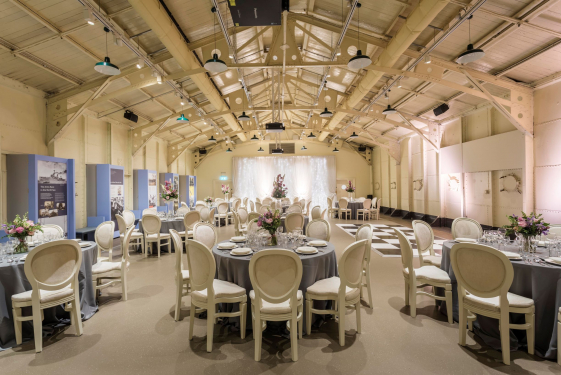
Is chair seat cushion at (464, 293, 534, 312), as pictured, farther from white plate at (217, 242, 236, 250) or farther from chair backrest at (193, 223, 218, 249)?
chair backrest at (193, 223, 218, 249)

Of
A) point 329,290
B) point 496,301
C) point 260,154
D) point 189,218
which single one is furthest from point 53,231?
point 260,154

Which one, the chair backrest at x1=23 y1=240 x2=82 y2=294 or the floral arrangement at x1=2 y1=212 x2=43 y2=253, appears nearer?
the chair backrest at x1=23 y1=240 x2=82 y2=294

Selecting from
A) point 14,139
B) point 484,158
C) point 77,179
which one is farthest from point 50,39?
point 484,158

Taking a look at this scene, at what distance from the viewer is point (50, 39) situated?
16.3ft

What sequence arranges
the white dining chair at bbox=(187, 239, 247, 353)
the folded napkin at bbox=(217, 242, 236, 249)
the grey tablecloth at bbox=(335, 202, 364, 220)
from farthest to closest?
the grey tablecloth at bbox=(335, 202, 364, 220), the folded napkin at bbox=(217, 242, 236, 249), the white dining chair at bbox=(187, 239, 247, 353)

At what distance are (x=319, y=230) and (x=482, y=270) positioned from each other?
2.44m

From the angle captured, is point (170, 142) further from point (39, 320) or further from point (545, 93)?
point (545, 93)

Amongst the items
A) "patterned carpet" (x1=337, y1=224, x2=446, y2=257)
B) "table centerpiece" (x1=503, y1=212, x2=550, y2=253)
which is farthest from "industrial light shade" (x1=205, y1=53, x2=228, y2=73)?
"patterned carpet" (x1=337, y1=224, x2=446, y2=257)

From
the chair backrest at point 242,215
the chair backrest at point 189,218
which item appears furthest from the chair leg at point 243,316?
the chair backrest at point 242,215

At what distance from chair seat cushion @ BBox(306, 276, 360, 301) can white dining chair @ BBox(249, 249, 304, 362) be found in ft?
1.36

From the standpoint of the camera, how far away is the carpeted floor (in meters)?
2.41

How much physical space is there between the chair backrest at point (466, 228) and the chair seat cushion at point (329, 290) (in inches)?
97.7

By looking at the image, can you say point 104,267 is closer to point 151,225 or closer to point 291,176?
point 151,225

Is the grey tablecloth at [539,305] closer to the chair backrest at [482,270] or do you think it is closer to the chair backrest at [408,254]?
the chair backrest at [482,270]
